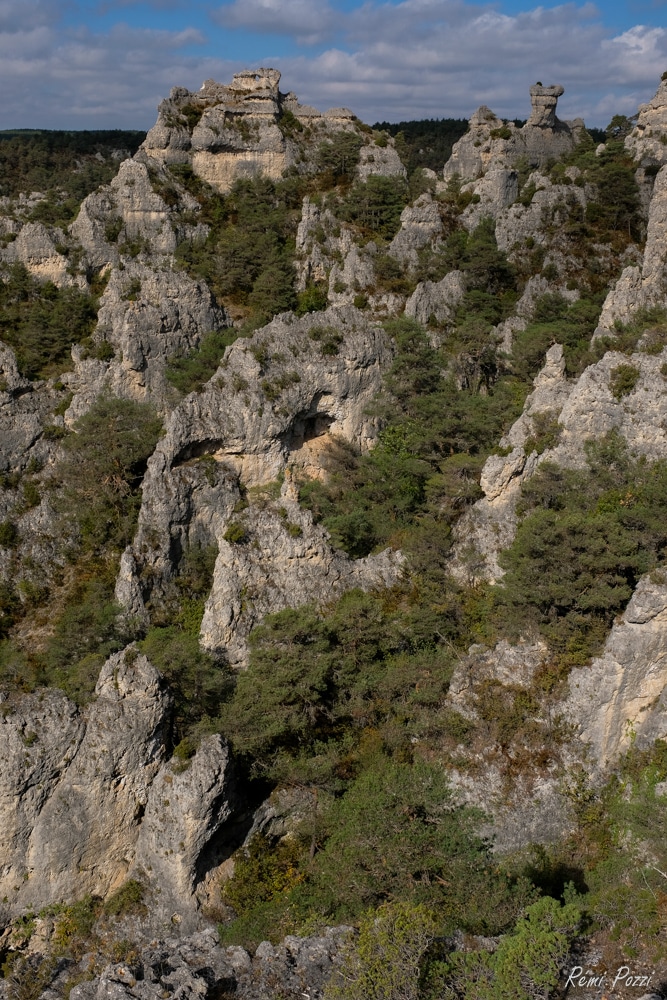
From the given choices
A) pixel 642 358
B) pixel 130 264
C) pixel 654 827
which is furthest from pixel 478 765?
pixel 130 264

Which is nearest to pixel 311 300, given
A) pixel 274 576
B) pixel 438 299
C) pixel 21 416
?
pixel 438 299

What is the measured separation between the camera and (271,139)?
136ft

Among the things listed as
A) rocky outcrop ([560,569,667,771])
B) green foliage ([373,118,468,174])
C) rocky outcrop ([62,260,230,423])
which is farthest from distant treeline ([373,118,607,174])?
rocky outcrop ([560,569,667,771])

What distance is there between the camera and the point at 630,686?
803 inches

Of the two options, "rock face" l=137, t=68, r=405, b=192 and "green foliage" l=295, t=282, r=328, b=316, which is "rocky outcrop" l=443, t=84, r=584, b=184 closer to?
"rock face" l=137, t=68, r=405, b=192

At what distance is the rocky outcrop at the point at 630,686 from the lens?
792 inches

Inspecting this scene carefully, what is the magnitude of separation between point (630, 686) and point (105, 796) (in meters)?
14.9

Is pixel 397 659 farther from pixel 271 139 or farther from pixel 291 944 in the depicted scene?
pixel 271 139

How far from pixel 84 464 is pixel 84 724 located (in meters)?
11.5

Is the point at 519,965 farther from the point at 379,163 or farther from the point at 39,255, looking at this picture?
the point at 379,163

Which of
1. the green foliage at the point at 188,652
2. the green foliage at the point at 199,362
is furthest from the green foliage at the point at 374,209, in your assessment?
the green foliage at the point at 188,652

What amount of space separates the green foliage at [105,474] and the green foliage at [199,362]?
9.74 ft

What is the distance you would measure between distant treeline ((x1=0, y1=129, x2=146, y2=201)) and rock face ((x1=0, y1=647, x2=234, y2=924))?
119 feet

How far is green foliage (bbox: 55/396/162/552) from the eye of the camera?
2969 cm
